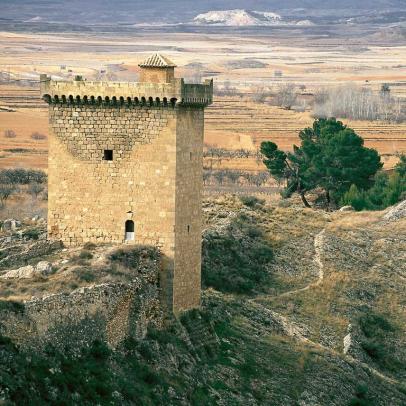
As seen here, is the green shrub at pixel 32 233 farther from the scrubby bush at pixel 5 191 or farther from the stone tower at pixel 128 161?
the scrubby bush at pixel 5 191

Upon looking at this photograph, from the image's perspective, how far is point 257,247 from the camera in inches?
1656

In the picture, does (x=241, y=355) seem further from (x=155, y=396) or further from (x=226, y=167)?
(x=226, y=167)

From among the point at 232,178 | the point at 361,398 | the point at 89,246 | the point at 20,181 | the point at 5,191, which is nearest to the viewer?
the point at 89,246

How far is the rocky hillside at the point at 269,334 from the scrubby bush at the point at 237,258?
0.04m

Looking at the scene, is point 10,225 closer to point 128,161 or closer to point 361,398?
point 128,161

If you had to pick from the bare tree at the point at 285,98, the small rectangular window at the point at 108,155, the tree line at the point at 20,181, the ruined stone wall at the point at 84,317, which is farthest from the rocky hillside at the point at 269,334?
the bare tree at the point at 285,98

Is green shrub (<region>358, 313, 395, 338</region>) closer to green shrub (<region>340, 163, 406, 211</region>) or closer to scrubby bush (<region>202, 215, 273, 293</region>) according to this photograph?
scrubby bush (<region>202, 215, 273, 293</region>)

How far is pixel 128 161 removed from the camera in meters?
28.2

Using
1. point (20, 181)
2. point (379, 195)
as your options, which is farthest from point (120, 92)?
point (20, 181)

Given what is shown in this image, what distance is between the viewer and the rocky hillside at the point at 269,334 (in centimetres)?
2419

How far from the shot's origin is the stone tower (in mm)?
28094

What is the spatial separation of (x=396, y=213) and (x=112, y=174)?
67.5 feet

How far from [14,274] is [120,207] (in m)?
2.73

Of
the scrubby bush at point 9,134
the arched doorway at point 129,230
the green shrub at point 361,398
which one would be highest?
the arched doorway at point 129,230
